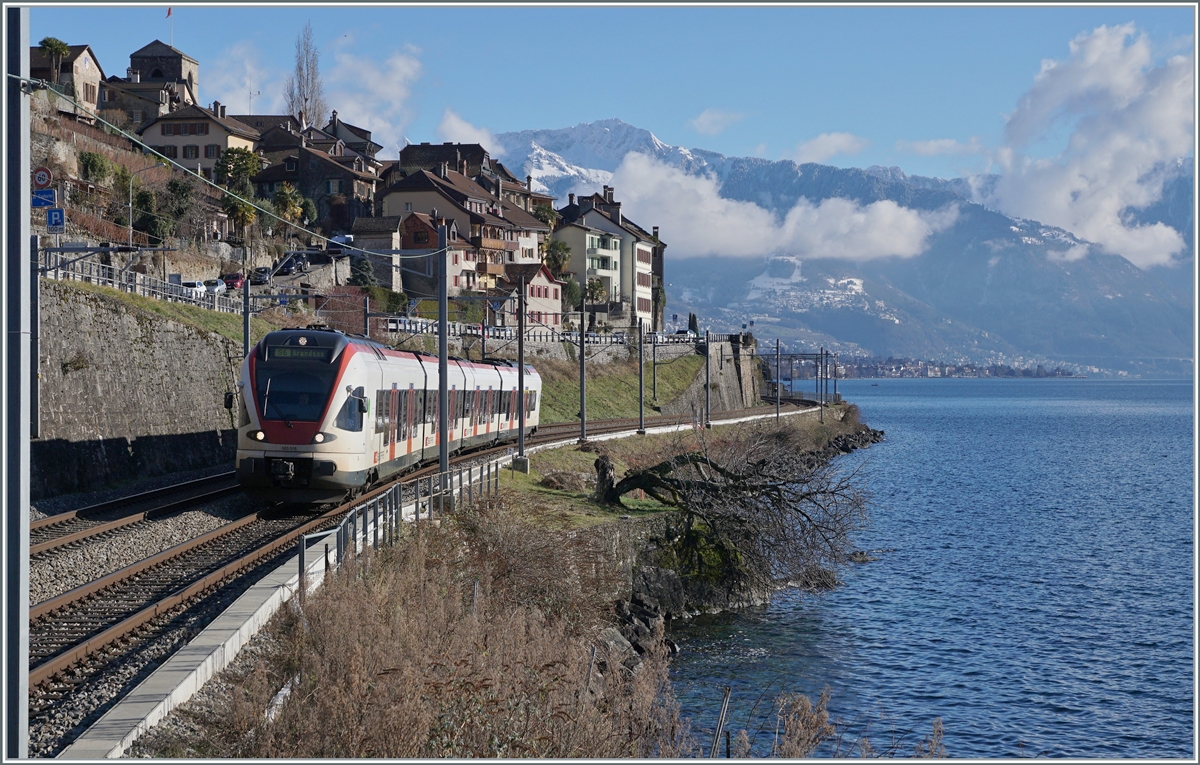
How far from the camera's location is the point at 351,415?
2380cm

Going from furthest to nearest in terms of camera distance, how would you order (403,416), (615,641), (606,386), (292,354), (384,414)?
(606,386) < (403,416) < (384,414) < (292,354) < (615,641)

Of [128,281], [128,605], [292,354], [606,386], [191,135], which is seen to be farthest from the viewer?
[191,135]

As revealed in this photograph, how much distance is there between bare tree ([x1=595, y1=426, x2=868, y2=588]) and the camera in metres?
28.9

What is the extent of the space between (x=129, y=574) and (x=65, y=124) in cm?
5844

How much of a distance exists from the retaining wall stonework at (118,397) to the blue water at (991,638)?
14934 millimetres

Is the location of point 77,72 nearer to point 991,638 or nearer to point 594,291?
point 594,291

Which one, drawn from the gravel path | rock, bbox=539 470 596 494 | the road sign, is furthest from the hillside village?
the gravel path

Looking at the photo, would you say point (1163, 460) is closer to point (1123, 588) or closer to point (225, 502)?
point (1123, 588)

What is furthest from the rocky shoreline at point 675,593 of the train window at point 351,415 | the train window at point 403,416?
the train window at point 351,415

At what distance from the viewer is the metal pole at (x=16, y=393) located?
26.3ft

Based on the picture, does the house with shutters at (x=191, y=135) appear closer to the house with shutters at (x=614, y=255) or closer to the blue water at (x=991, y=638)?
the house with shutters at (x=614, y=255)

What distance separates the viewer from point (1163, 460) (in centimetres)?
9631

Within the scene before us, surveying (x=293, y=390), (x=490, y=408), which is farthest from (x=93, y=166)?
(x=293, y=390)

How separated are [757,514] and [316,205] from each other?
3297 inches
